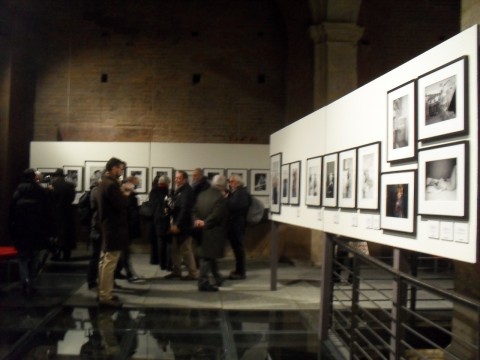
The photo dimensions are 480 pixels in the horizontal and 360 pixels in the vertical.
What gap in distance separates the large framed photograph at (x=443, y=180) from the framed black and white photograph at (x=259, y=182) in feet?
27.9

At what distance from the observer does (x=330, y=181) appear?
17.8ft

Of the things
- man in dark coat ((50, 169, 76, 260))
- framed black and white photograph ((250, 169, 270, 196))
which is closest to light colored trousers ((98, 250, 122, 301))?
man in dark coat ((50, 169, 76, 260))

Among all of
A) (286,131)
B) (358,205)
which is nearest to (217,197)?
(286,131)

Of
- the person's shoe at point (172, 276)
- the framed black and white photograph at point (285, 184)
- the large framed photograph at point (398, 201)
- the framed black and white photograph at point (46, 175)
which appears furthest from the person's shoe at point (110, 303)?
the framed black and white photograph at point (46, 175)

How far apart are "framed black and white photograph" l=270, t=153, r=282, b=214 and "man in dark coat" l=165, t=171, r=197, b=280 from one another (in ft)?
4.34

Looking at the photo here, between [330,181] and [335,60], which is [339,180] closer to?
[330,181]

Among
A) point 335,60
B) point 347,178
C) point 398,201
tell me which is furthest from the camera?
point 335,60

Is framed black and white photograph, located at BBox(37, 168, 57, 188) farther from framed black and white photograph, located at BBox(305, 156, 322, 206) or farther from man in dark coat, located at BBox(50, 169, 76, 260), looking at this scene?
framed black and white photograph, located at BBox(305, 156, 322, 206)

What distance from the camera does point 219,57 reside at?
1299 cm

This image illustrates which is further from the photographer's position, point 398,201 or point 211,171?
point 211,171

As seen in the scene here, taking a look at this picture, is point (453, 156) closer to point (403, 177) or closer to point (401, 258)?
point (403, 177)

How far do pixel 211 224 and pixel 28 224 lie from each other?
2413 millimetres

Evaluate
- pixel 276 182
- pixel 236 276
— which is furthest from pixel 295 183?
pixel 236 276

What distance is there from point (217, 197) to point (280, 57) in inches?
230
